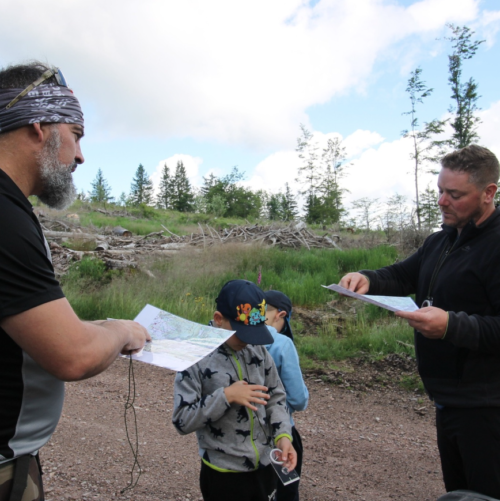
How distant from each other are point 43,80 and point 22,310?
93 centimetres

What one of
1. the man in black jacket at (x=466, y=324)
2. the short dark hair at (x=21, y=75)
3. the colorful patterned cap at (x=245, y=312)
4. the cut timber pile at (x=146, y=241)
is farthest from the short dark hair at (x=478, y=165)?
the cut timber pile at (x=146, y=241)

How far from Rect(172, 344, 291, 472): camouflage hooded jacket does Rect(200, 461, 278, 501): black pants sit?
0.05 metres

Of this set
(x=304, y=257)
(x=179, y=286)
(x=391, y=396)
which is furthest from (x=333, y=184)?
(x=391, y=396)

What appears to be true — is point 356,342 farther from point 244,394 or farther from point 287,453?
point 244,394

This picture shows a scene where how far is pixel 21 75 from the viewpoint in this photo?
1747mm

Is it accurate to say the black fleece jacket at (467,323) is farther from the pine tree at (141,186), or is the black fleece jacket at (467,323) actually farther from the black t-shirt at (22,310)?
the pine tree at (141,186)

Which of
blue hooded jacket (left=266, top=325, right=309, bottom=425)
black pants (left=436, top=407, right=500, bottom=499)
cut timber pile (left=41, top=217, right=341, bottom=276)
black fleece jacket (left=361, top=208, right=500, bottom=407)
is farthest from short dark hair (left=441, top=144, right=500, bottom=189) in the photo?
cut timber pile (left=41, top=217, right=341, bottom=276)

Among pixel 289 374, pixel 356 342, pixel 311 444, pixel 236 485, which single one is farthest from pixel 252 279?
pixel 236 485

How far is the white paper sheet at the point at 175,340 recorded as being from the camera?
1.80 metres

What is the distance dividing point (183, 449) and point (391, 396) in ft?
8.91

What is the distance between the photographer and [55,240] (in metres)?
14.1

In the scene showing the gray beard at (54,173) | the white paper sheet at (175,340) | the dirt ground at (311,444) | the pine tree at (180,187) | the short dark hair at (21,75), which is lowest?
the dirt ground at (311,444)

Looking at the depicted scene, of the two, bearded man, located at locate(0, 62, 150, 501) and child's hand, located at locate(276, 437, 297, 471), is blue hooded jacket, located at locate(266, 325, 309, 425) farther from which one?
bearded man, located at locate(0, 62, 150, 501)

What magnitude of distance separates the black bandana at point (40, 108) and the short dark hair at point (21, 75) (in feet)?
0.14
